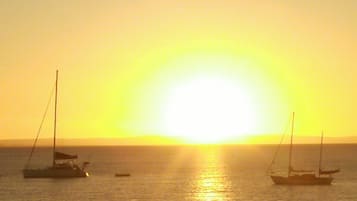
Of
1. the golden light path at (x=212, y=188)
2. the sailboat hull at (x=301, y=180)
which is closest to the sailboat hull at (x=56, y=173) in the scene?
the golden light path at (x=212, y=188)

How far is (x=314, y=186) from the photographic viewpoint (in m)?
118

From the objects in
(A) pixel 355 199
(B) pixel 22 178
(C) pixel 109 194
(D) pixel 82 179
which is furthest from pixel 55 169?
(A) pixel 355 199

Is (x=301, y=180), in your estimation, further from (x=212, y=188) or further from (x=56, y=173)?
(x=56, y=173)

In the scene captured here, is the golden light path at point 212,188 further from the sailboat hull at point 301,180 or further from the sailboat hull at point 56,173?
the sailboat hull at point 56,173

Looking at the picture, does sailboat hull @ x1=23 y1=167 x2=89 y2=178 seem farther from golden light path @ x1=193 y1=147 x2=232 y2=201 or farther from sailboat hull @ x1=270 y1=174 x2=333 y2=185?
sailboat hull @ x1=270 y1=174 x2=333 y2=185

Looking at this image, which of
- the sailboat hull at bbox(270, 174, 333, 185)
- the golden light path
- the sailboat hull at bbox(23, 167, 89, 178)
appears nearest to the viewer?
the golden light path

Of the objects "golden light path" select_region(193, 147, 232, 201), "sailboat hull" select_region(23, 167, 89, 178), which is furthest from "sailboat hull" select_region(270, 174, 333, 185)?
"sailboat hull" select_region(23, 167, 89, 178)

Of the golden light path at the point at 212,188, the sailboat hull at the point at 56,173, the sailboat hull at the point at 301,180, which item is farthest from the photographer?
the sailboat hull at the point at 56,173

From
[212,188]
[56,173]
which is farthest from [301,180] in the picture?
[56,173]

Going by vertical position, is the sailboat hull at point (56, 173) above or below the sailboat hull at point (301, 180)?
below

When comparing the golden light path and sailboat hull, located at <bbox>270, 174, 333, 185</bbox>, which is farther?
sailboat hull, located at <bbox>270, 174, 333, 185</bbox>

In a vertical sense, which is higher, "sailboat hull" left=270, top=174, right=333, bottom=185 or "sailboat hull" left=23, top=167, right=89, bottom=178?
"sailboat hull" left=270, top=174, right=333, bottom=185

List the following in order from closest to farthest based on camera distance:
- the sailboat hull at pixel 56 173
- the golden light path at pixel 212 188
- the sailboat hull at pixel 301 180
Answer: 1. the golden light path at pixel 212 188
2. the sailboat hull at pixel 301 180
3. the sailboat hull at pixel 56 173

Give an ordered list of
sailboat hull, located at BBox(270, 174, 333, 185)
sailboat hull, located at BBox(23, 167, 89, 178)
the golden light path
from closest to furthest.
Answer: the golden light path < sailboat hull, located at BBox(270, 174, 333, 185) < sailboat hull, located at BBox(23, 167, 89, 178)
